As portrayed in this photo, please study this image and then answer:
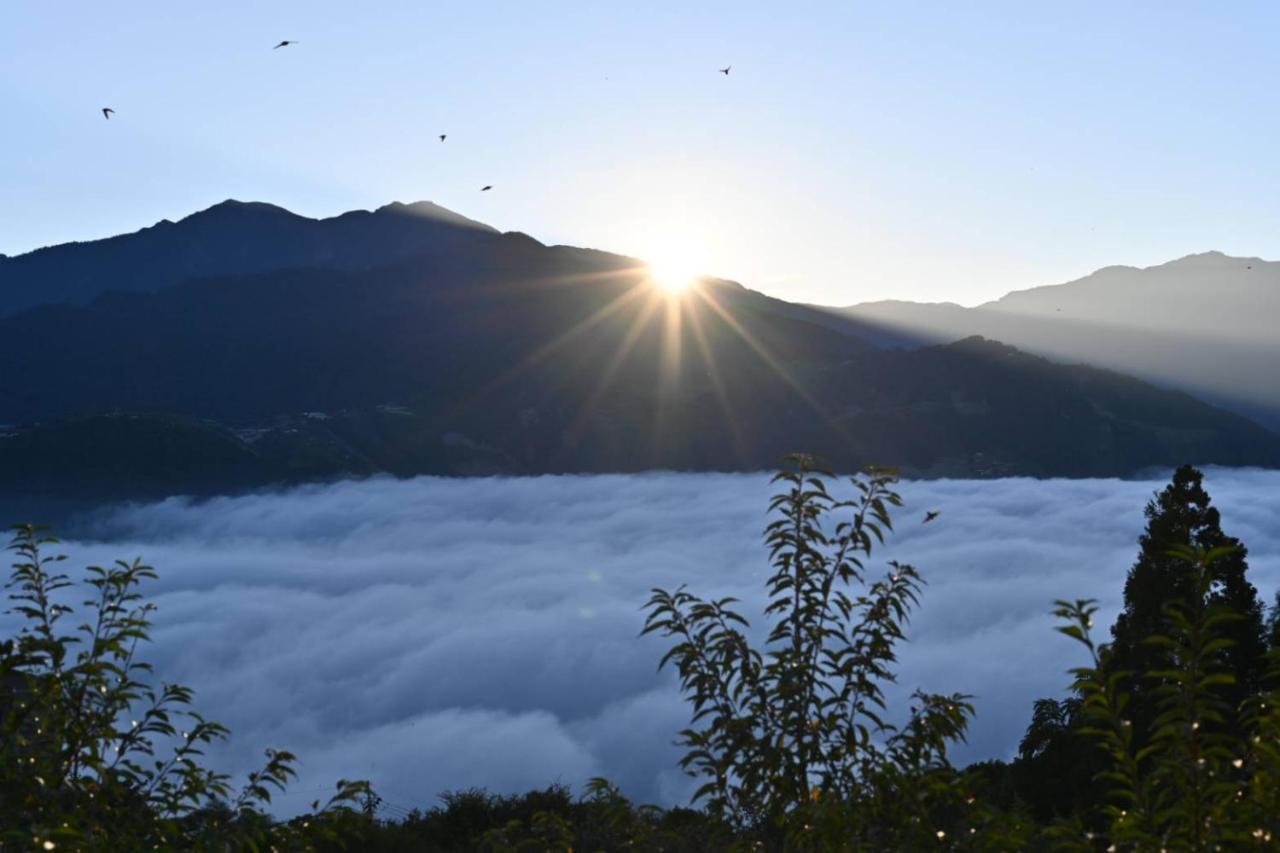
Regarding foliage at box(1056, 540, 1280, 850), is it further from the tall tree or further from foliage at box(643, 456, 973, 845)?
the tall tree

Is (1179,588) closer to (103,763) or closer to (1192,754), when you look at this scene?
(1192,754)

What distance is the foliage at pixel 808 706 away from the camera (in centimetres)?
789

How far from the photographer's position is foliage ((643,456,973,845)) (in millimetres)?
7891

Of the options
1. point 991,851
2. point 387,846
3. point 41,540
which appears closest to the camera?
point 991,851

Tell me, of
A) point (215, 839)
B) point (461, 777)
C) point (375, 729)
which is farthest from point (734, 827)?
point (375, 729)

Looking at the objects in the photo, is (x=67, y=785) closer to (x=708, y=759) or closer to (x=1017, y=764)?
(x=708, y=759)

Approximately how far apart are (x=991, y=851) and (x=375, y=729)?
542ft

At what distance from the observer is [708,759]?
8.14 metres

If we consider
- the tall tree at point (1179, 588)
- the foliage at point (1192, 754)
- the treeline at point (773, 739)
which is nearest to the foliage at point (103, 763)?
the treeline at point (773, 739)

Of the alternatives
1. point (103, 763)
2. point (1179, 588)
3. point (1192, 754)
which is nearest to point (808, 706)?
→ point (1192, 754)

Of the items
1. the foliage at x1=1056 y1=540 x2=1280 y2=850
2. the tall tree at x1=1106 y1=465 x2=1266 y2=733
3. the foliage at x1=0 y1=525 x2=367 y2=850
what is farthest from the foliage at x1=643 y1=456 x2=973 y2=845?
the tall tree at x1=1106 y1=465 x2=1266 y2=733

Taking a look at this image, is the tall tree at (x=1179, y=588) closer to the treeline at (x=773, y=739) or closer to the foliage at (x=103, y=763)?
the treeline at (x=773, y=739)

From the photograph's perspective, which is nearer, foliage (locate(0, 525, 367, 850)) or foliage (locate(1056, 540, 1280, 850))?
foliage (locate(1056, 540, 1280, 850))

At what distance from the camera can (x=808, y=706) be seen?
813 cm
